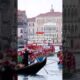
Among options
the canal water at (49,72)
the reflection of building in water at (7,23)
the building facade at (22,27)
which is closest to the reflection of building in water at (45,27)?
the building facade at (22,27)

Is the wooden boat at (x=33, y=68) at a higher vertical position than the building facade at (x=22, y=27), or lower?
lower

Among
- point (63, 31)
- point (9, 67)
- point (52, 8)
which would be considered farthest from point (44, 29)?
point (9, 67)

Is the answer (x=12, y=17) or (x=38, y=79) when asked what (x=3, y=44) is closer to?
(x=12, y=17)

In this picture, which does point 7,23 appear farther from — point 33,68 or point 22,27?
point 33,68

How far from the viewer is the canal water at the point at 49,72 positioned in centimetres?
392

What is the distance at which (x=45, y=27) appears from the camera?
3.86 metres

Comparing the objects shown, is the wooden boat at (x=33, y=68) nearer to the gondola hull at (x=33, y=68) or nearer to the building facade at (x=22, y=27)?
the gondola hull at (x=33, y=68)

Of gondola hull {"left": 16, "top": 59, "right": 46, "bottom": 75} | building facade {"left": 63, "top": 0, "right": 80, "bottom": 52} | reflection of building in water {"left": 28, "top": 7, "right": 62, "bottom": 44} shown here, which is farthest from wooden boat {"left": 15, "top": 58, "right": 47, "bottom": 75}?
building facade {"left": 63, "top": 0, "right": 80, "bottom": 52}

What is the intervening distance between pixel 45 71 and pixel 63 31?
0.96 meters

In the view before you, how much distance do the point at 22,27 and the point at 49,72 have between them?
0.81 meters

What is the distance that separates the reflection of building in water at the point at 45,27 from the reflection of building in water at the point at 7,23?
17.0 inches

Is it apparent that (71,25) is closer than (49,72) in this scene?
Yes

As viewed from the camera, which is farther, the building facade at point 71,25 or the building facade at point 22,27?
the building facade at point 22,27

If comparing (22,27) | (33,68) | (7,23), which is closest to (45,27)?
(22,27)
